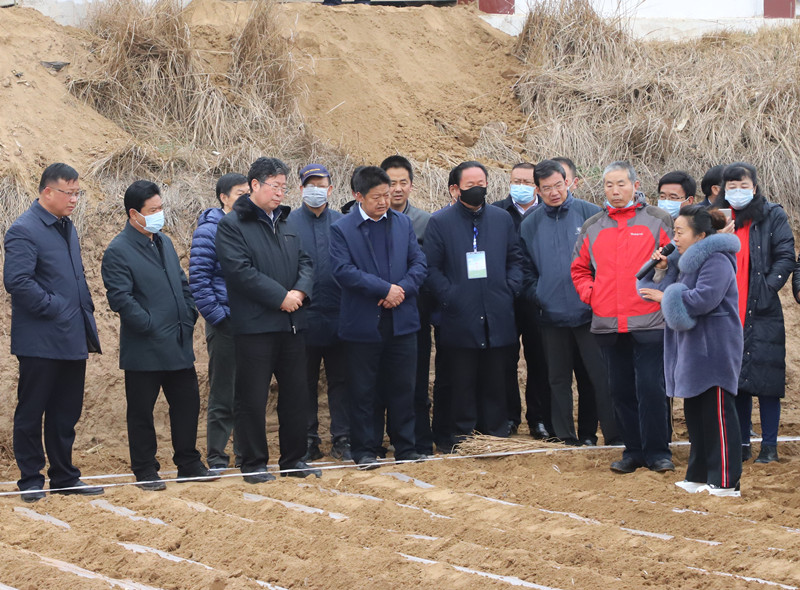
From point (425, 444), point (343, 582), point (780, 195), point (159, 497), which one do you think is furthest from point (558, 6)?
point (343, 582)

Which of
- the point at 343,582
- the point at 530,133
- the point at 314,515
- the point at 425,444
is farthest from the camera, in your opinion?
the point at 530,133

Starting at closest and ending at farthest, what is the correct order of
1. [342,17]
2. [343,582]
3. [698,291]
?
[343,582] < [698,291] < [342,17]

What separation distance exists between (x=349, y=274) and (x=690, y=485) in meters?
2.57

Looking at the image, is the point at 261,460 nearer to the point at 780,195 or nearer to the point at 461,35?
the point at 780,195

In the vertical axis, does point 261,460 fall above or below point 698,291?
below

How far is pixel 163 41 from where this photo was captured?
10.6 metres

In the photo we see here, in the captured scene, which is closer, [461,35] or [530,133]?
[530,133]

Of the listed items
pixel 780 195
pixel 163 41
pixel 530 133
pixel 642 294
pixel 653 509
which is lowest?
Answer: pixel 653 509

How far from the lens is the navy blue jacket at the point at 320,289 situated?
7.65 metres

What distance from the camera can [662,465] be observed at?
265 inches

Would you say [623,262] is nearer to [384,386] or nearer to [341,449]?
[384,386]

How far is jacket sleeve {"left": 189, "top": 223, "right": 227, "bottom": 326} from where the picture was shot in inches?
281

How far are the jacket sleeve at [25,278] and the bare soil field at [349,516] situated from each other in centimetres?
114

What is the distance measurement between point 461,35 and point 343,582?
9.28 m
